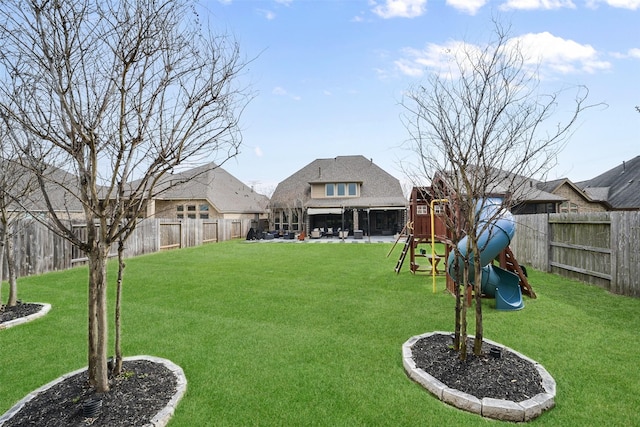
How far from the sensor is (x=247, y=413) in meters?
3.22

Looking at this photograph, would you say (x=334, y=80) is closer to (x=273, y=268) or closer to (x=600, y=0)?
(x=600, y=0)

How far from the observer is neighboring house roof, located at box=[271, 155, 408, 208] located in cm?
2780

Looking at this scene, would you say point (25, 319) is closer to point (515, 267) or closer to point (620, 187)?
point (515, 267)

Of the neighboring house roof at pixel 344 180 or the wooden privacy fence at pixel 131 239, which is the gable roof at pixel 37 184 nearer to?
the wooden privacy fence at pixel 131 239

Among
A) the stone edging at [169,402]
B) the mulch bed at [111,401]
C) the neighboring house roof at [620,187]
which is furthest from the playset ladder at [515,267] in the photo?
the neighboring house roof at [620,187]

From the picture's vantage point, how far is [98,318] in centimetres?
330

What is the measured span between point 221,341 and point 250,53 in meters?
4.13

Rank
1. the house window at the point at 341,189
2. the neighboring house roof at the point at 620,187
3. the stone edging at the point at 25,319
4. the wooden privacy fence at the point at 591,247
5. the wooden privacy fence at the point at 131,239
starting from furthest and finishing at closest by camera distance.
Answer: the house window at the point at 341,189, the neighboring house roof at the point at 620,187, the wooden privacy fence at the point at 131,239, the wooden privacy fence at the point at 591,247, the stone edging at the point at 25,319

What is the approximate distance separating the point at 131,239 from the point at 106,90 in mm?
14181

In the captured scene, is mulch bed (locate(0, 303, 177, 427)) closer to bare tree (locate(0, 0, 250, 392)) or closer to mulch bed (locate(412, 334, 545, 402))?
bare tree (locate(0, 0, 250, 392))

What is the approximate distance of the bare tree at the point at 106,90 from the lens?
3.10 meters

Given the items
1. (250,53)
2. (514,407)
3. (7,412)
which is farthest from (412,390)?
(250,53)

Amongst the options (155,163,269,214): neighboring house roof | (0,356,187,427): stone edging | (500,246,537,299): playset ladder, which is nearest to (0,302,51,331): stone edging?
(0,356,187,427): stone edging

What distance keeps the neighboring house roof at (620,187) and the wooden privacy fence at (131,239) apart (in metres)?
30.7
